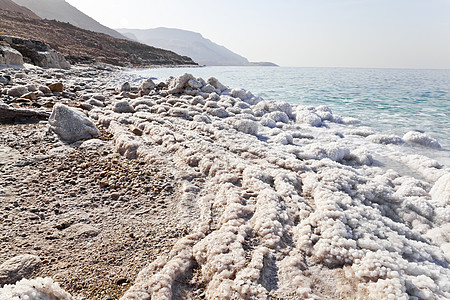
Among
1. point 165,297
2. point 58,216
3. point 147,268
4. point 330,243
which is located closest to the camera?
point 165,297

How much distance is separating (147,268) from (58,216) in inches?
43.7

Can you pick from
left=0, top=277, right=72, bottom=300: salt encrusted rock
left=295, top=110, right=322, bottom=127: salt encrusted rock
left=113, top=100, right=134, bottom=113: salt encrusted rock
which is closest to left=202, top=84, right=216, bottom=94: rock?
left=295, top=110, right=322, bottom=127: salt encrusted rock

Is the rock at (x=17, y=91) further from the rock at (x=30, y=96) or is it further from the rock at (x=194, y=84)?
the rock at (x=194, y=84)

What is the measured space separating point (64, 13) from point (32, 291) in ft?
437

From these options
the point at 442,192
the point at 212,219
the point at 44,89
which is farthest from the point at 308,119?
the point at 44,89

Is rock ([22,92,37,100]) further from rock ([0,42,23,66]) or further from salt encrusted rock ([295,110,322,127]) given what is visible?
rock ([0,42,23,66])

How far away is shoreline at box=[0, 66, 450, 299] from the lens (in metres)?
1.69

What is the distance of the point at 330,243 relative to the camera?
1.97 metres

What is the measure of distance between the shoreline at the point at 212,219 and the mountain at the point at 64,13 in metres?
118

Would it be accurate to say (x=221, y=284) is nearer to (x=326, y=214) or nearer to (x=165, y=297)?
(x=165, y=297)

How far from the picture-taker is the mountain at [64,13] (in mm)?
97250

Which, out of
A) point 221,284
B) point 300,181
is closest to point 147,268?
point 221,284

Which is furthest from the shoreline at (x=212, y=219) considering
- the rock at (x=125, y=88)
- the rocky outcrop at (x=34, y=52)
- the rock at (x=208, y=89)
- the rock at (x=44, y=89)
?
the rocky outcrop at (x=34, y=52)

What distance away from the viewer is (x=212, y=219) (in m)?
2.31
